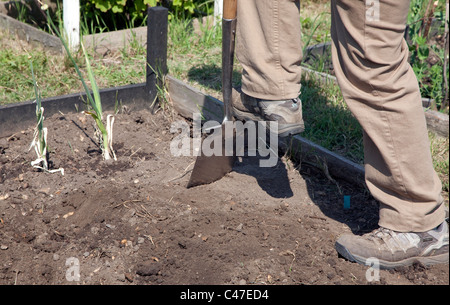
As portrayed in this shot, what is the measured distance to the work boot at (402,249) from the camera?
2.17 metres

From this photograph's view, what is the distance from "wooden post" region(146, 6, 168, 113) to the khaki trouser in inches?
41.7

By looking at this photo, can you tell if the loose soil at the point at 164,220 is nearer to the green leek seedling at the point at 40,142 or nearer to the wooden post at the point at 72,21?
the green leek seedling at the point at 40,142

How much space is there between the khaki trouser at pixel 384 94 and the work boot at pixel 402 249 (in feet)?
0.14

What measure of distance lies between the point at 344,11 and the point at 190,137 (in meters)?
1.42

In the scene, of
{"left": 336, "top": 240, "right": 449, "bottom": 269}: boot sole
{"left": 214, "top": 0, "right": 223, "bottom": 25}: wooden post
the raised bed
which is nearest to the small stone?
the raised bed

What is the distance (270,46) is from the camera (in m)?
2.30

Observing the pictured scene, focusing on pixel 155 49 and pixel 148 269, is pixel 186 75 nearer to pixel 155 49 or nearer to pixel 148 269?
pixel 155 49

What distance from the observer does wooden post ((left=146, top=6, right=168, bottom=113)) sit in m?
3.22

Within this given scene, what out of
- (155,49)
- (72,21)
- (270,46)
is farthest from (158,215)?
(72,21)

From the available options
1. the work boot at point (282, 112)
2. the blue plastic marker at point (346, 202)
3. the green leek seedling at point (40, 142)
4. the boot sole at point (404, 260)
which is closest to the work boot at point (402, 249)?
the boot sole at point (404, 260)

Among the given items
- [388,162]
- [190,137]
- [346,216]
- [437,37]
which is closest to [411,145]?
[388,162]

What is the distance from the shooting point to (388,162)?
206 cm

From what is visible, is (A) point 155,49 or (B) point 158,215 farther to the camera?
(A) point 155,49

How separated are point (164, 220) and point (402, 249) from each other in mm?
985
